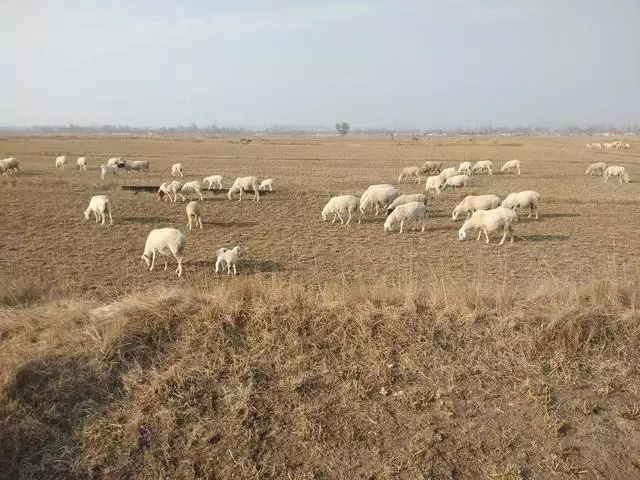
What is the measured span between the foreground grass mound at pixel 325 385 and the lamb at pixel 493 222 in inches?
383

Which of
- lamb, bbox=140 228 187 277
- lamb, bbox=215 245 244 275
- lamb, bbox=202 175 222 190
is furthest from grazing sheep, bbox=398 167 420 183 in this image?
lamb, bbox=140 228 187 277

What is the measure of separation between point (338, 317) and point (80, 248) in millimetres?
12276

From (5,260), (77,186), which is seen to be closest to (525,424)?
(5,260)

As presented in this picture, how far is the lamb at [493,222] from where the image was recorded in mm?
15156

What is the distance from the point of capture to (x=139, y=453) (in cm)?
384

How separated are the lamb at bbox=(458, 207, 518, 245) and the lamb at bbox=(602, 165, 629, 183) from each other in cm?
2301

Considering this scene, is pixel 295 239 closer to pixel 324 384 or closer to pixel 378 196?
pixel 378 196

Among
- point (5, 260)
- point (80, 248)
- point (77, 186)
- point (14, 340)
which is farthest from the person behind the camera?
point (77, 186)

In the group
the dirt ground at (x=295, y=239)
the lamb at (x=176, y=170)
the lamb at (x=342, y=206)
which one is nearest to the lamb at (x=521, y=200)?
the dirt ground at (x=295, y=239)

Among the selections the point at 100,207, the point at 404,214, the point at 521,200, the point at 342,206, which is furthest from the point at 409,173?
the point at 100,207

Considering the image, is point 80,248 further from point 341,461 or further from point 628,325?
point 628,325

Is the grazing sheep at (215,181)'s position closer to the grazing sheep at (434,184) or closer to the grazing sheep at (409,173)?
the grazing sheep at (434,184)

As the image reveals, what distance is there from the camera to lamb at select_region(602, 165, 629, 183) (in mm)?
32438

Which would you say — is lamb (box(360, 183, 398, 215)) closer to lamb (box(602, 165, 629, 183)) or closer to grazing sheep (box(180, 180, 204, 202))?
grazing sheep (box(180, 180, 204, 202))
